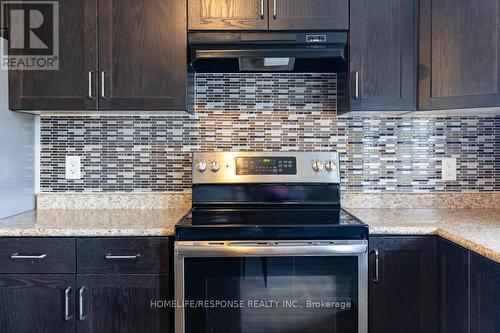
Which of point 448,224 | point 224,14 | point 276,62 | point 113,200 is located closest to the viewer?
point 448,224

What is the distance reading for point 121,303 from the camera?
4.98 ft

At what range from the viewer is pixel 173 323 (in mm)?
1533

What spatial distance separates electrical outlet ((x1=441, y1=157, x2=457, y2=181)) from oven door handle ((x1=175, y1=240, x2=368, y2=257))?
869 millimetres

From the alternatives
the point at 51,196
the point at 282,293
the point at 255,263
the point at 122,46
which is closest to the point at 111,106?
the point at 122,46

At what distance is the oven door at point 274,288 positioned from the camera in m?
1.48

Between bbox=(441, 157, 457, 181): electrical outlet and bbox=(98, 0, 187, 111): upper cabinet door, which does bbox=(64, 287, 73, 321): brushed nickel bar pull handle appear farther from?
bbox=(441, 157, 457, 181): electrical outlet

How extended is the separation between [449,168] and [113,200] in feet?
5.85

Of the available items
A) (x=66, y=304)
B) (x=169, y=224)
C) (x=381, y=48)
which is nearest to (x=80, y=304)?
(x=66, y=304)

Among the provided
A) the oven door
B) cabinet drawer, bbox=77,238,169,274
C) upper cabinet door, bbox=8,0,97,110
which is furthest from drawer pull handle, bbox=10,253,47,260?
upper cabinet door, bbox=8,0,97,110

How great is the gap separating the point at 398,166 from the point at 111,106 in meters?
1.48

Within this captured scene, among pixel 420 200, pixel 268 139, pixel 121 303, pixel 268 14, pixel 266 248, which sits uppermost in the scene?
pixel 268 14

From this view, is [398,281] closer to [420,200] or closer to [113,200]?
[420,200]

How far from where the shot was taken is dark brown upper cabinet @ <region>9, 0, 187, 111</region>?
5.71ft

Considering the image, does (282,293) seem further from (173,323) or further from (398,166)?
(398,166)
